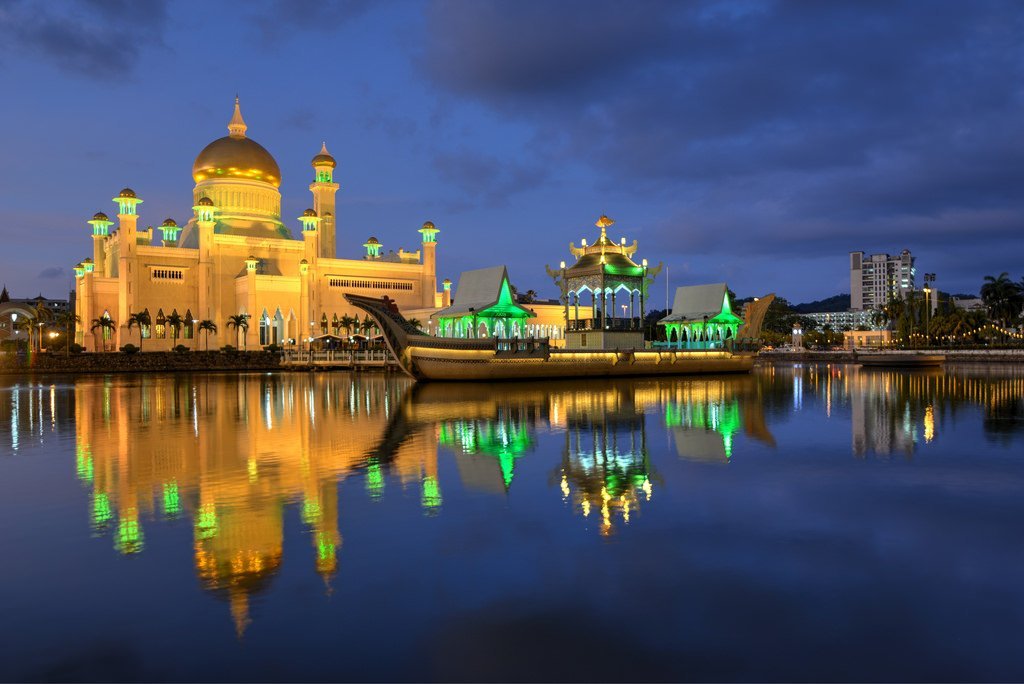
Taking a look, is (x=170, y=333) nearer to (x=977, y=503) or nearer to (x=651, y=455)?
(x=651, y=455)

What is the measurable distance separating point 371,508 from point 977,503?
7607mm

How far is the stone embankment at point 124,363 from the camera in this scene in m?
49.6

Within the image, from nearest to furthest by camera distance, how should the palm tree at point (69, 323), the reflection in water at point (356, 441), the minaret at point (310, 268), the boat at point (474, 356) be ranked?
1. the reflection in water at point (356, 441)
2. the boat at point (474, 356)
3. the palm tree at point (69, 323)
4. the minaret at point (310, 268)

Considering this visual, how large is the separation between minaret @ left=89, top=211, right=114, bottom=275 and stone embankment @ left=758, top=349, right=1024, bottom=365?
66884 mm

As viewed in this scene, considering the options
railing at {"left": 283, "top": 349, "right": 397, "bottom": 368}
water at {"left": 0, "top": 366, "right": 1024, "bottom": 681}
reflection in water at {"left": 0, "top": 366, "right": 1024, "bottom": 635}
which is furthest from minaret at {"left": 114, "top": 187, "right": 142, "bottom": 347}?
water at {"left": 0, "top": 366, "right": 1024, "bottom": 681}

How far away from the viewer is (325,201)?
239 feet

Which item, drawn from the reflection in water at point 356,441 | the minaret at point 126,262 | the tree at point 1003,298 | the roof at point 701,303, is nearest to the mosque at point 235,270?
the minaret at point 126,262

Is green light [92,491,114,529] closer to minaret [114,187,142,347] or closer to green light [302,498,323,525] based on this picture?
green light [302,498,323,525]

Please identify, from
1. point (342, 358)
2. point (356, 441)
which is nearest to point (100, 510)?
point (356, 441)

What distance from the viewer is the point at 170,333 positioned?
64.5 metres

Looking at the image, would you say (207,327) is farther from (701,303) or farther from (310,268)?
(701,303)

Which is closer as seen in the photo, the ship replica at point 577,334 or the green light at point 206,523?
the green light at point 206,523

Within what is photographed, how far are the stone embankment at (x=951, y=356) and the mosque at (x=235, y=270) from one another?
40384 mm

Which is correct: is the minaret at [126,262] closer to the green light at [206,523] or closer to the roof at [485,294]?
the roof at [485,294]
